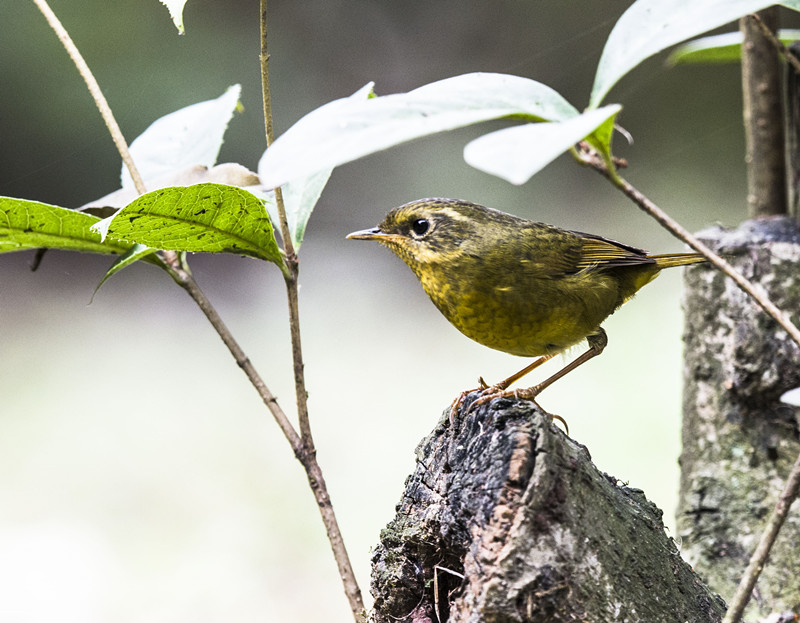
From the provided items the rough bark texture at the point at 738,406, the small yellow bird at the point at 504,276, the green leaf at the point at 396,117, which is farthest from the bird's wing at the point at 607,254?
the green leaf at the point at 396,117

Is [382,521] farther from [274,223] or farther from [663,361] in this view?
[274,223]

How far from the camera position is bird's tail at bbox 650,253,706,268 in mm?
2260

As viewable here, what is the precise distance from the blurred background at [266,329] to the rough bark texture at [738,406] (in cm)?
175

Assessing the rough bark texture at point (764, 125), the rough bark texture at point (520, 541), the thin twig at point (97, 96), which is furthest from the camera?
the rough bark texture at point (764, 125)

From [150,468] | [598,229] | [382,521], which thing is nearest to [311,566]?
[382,521]

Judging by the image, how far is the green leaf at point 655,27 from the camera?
1.05 meters

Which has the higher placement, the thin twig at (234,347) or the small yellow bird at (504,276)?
the small yellow bird at (504,276)

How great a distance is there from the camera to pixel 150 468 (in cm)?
527

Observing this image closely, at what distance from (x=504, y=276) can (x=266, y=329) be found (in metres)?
4.76

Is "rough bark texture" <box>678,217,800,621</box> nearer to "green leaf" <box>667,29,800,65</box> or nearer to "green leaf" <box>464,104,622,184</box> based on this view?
"green leaf" <box>667,29,800,65</box>

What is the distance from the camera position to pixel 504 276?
6.59ft

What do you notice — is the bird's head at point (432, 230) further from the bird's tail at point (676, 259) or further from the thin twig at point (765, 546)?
the thin twig at point (765, 546)

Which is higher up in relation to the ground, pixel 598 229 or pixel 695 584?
pixel 598 229

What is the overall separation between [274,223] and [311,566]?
3.23 meters
